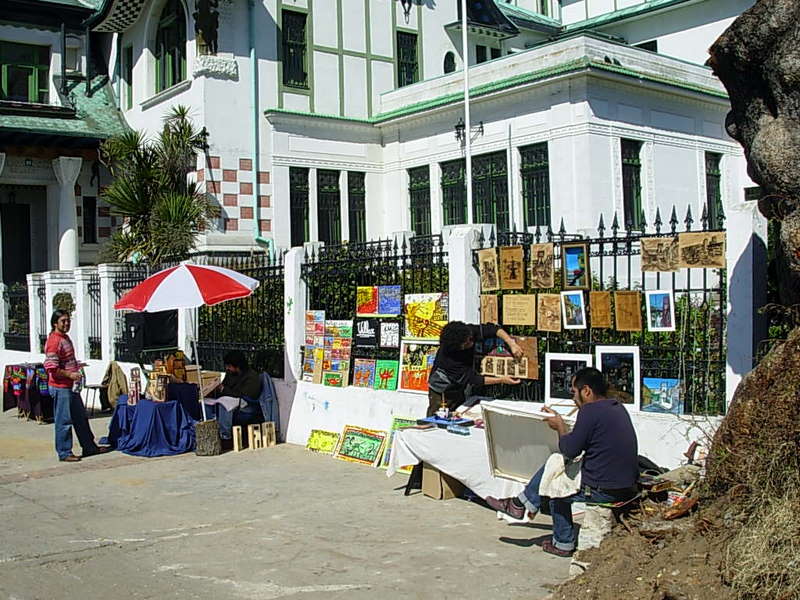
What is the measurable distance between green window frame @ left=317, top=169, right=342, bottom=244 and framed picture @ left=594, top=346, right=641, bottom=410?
14541 millimetres

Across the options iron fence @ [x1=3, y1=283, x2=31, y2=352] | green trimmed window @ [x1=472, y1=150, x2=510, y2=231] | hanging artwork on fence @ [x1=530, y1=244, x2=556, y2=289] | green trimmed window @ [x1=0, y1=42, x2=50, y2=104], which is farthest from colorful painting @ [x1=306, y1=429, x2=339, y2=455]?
green trimmed window @ [x1=0, y1=42, x2=50, y2=104]

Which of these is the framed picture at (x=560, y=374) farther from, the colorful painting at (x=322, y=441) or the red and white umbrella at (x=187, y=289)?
the red and white umbrella at (x=187, y=289)

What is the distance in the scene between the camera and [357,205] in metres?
23.7

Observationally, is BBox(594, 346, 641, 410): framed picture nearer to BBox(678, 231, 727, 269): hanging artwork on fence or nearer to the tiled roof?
BBox(678, 231, 727, 269): hanging artwork on fence

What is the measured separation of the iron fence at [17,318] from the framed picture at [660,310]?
1594 cm

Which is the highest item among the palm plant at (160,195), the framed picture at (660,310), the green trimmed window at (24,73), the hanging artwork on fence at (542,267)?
the green trimmed window at (24,73)

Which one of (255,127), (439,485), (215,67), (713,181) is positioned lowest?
(439,485)

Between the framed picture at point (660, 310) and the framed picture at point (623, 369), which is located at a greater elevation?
the framed picture at point (660, 310)

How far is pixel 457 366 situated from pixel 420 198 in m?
13.7

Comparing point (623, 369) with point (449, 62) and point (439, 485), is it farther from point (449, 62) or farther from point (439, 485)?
point (449, 62)

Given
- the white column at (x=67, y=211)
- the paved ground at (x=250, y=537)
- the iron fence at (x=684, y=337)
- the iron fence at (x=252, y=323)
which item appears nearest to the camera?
the paved ground at (x=250, y=537)

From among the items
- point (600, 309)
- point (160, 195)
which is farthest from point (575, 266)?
point (160, 195)

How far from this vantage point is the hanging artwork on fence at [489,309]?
1009cm

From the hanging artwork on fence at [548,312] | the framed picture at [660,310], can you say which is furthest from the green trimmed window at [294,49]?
the framed picture at [660,310]
